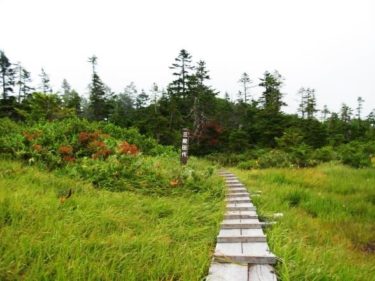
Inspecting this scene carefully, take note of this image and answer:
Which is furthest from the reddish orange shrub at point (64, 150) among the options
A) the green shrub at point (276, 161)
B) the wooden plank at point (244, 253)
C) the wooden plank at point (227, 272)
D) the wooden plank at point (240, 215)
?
the green shrub at point (276, 161)

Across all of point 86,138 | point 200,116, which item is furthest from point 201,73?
point 86,138

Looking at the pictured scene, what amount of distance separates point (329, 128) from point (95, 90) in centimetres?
2954

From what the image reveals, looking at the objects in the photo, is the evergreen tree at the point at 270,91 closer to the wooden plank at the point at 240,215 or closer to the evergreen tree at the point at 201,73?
the evergreen tree at the point at 201,73

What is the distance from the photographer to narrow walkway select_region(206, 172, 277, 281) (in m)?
3.06

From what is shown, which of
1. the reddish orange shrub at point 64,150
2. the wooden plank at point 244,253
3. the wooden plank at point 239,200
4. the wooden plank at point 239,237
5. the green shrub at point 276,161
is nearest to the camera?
the wooden plank at point 244,253

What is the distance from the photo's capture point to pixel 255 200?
669 centimetres

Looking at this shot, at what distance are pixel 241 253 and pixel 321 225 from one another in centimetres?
281

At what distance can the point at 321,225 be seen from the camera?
18.9ft

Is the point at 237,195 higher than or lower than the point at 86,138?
lower

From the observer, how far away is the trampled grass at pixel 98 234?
9.56 ft

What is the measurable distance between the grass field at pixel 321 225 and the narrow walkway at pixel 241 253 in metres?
0.14

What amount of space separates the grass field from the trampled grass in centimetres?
87

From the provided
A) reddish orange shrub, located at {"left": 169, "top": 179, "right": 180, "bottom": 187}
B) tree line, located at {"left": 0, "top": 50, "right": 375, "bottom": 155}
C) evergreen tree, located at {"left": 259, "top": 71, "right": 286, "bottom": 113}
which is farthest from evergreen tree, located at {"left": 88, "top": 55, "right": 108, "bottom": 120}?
reddish orange shrub, located at {"left": 169, "top": 179, "right": 180, "bottom": 187}

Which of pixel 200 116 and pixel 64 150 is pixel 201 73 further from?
pixel 64 150
